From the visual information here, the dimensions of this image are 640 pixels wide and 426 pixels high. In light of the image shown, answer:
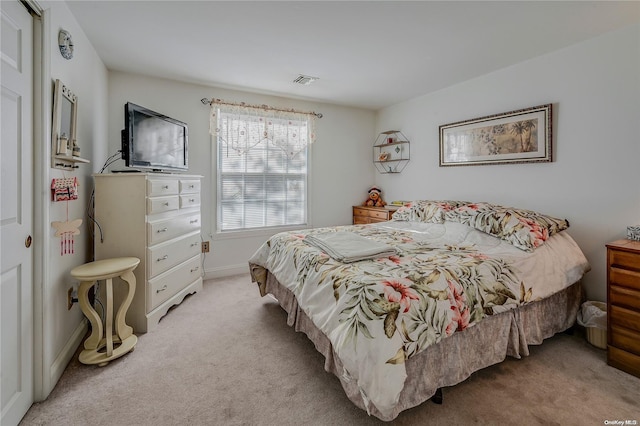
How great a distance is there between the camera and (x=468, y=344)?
1.62 meters

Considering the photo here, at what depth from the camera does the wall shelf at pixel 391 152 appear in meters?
4.12

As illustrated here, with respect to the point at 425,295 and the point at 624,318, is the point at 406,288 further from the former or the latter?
the point at 624,318

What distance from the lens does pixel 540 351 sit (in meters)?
2.03

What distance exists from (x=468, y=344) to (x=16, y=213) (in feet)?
7.93

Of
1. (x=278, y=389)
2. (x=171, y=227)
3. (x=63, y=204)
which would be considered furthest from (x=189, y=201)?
(x=278, y=389)

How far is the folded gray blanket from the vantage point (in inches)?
71.2

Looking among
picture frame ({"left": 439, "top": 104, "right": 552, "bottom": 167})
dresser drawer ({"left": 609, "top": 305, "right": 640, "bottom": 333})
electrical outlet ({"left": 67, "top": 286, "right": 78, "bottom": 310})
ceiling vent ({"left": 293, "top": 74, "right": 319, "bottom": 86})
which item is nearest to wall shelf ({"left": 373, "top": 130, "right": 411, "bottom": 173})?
picture frame ({"left": 439, "top": 104, "right": 552, "bottom": 167})

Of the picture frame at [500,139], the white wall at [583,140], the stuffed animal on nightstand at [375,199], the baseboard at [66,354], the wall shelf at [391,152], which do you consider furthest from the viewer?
the stuffed animal on nightstand at [375,199]

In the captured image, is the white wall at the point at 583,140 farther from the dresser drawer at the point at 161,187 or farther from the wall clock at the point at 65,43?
the wall clock at the point at 65,43

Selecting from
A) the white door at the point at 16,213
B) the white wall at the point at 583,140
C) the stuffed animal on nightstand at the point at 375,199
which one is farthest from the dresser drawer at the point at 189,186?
the white wall at the point at 583,140

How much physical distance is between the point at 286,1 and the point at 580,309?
317 centimetres

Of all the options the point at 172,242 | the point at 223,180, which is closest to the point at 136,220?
the point at 172,242

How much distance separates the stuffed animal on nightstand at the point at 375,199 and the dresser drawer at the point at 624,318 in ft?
9.28

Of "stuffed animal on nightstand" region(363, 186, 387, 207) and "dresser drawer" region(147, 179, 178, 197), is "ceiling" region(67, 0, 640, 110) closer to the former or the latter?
"dresser drawer" region(147, 179, 178, 197)
